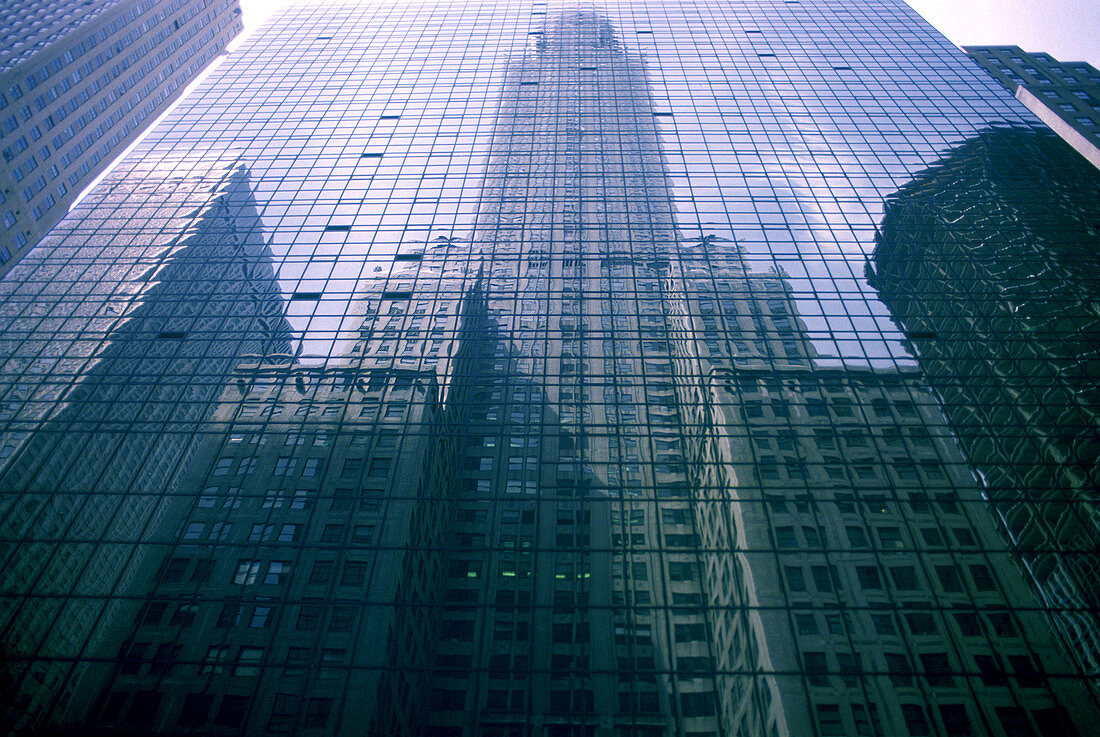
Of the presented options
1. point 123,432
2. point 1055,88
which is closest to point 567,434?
point 123,432

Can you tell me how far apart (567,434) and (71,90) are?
211 feet

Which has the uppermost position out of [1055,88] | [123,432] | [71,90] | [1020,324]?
[1055,88]

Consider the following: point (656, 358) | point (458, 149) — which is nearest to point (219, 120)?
point (458, 149)

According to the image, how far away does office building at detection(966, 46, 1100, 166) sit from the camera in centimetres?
4016

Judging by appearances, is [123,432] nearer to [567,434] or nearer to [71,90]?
[567,434]

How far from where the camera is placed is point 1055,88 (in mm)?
47531

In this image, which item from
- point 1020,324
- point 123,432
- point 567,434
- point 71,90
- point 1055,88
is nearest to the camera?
point 567,434

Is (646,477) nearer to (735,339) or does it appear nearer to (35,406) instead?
(735,339)

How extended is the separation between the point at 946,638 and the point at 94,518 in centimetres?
2739

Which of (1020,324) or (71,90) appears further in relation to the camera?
(71,90)

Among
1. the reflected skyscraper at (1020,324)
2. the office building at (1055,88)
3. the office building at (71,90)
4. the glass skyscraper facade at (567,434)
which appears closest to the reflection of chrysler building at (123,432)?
the glass skyscraper facade at (567,434)

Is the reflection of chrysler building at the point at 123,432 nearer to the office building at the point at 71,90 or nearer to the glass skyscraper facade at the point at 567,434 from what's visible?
the glass skyscraper facade at the point at 567,434

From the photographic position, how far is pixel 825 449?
2281 centimetres

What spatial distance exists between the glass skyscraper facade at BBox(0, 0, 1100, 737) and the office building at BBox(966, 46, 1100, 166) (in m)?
2.43
